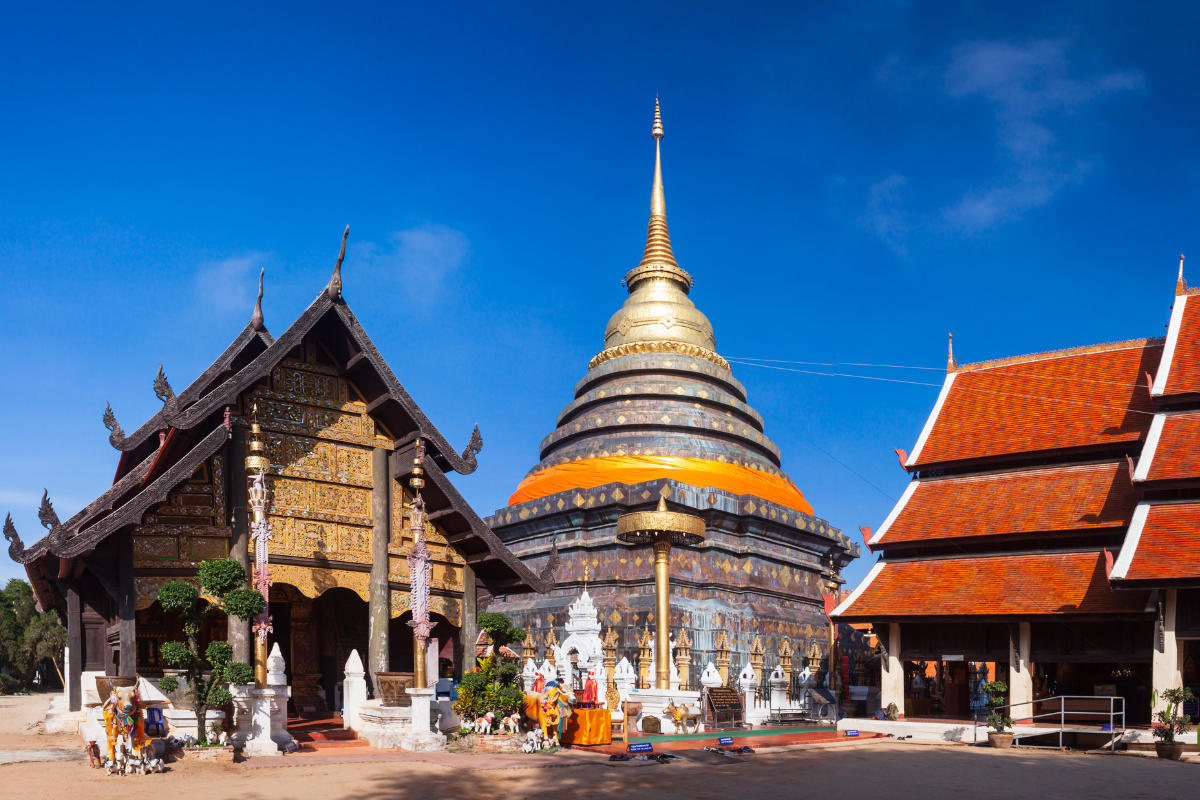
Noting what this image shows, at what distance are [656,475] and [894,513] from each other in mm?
8792

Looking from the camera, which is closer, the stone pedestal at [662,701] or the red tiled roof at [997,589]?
the red tiled roof at [997,589]

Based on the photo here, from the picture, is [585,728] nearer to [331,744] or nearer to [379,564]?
[331,744]

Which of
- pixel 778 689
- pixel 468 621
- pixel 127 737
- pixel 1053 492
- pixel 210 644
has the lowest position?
pixel 778 689

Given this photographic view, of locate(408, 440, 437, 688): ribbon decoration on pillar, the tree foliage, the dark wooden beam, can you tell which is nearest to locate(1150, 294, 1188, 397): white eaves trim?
locate(408, 440, 437, 688): ribbon decoration on pillar

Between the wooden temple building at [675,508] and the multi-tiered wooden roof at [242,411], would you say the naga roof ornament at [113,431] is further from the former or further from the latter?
the wooden temple building at [675,508]

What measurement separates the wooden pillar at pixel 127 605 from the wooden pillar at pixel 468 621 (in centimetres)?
556

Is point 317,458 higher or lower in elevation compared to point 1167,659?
higher

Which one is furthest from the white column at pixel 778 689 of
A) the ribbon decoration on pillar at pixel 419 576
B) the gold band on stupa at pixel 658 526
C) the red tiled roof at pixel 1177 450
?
the ribbon decoration on pillar at pixel 419 576

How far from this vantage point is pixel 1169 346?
23078mm

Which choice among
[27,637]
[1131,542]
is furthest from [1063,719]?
[27,637]

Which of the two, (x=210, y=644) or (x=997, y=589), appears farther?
(x=997, y=589)

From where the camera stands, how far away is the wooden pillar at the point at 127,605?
46.2 feet

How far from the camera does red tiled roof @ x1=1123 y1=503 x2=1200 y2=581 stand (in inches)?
714

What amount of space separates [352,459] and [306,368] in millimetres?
1654
